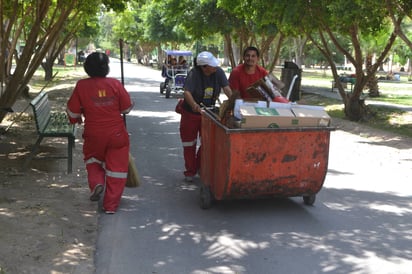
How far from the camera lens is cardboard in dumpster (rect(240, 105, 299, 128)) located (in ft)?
18.1

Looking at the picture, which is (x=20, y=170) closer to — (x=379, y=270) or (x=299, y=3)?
(x=379, y=270)

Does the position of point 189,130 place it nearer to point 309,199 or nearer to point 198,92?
point 198,92

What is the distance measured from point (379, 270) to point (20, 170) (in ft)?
17.8

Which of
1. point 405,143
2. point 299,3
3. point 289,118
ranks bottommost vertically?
point 405,143

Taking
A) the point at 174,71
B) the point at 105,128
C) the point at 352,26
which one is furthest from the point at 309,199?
the point at 174,71

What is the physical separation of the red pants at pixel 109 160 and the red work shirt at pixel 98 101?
0.13 meters

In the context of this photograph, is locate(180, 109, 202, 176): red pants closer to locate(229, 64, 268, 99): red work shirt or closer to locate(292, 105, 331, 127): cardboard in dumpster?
locate(229, 64, 268, 99): red work shirt

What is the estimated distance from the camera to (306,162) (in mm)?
5809

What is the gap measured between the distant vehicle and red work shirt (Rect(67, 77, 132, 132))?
15.0m

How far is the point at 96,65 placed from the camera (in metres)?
→ 5.71

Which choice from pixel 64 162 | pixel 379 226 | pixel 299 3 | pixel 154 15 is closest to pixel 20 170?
pixel 64 162

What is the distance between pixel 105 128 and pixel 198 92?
1.54 metres

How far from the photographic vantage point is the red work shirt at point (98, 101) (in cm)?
574

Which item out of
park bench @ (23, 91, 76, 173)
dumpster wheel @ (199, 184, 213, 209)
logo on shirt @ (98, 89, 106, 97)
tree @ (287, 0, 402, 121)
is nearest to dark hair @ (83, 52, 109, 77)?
logo on shirt @ (98, 89, 106, 97)
